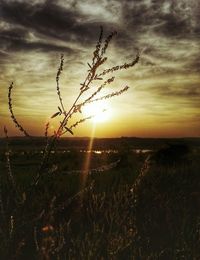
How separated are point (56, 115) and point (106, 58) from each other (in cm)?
33

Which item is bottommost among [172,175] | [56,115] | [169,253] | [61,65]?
[169,253]

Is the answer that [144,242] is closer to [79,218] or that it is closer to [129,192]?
[79,218]

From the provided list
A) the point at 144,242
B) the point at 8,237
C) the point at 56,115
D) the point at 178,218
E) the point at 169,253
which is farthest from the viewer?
the point at 178,218

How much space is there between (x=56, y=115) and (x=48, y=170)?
25 cm

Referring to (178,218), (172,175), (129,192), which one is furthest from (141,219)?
(129,192)

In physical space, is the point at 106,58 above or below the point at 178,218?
above

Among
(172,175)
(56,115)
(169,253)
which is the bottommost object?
(169,253)

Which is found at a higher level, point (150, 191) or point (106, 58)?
point (106, 58)

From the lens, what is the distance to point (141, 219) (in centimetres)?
818

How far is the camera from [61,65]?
82.1 inches

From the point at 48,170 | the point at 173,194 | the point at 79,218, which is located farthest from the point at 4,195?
the point at 48,170

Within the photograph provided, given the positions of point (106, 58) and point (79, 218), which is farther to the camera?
point (79, 218)

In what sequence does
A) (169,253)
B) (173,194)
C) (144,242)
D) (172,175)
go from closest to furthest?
(169,253), (144,242), (173,194), (172,175)

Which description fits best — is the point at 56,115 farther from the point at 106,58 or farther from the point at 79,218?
the point at 79,218
